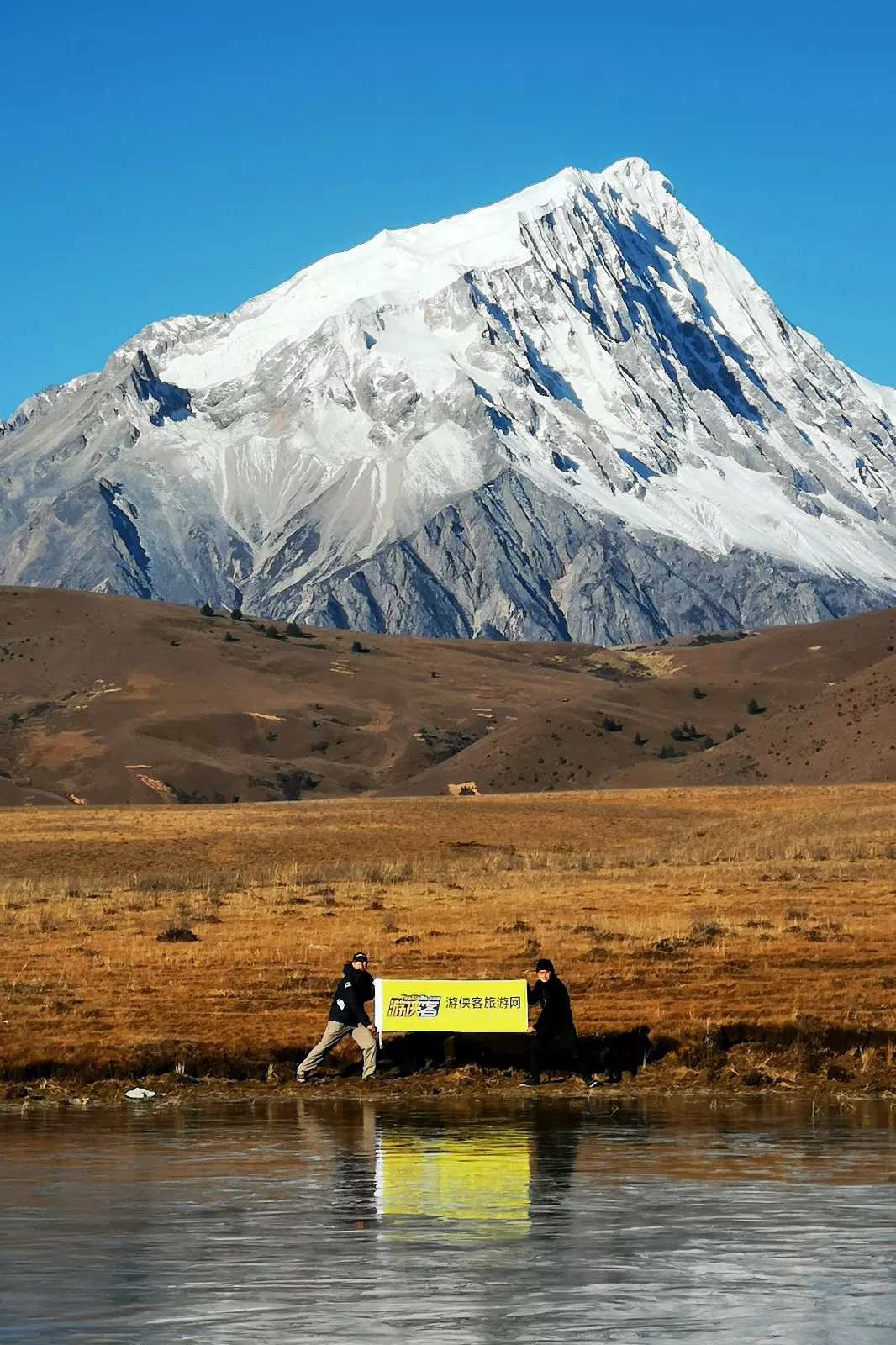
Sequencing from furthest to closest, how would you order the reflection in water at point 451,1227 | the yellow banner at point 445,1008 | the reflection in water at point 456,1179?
1. the yellow banner at point 445,1008
2. the reflection in water at point 456,1179
3. the reflection in water at point 451,1227

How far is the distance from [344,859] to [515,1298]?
52.0 metres

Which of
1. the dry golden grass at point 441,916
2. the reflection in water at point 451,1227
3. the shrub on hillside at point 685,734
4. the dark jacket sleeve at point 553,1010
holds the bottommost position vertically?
the reflection in water at point 451,1227

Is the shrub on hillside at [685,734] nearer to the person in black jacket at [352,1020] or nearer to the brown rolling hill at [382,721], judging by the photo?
the brown rolling hill at [382,721]

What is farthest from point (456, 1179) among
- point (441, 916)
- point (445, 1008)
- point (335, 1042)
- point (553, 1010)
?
point (441, 916)

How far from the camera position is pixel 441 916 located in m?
42.7

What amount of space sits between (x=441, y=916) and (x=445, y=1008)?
17607 mm

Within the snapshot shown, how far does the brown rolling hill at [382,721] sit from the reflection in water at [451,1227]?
86032mm

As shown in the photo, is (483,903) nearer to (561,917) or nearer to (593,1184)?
(561,917)

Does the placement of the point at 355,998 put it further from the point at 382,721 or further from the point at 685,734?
the point at 382,721

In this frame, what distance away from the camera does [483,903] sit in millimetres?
46188

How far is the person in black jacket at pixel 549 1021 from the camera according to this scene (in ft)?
78.2

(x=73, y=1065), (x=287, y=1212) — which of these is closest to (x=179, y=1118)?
(x=73, y=1065)

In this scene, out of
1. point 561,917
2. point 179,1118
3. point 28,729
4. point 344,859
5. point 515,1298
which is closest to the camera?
point 515,1298

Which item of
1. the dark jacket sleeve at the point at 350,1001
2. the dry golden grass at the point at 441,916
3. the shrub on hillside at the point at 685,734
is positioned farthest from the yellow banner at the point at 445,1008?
the shrub on hillside at the point at 685,734
